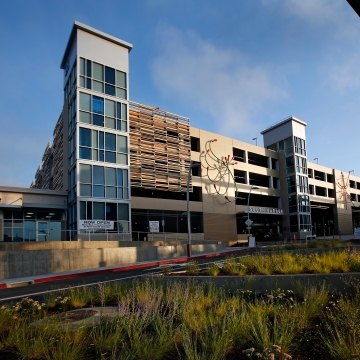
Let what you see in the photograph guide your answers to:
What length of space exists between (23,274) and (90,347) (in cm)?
Result: 1923

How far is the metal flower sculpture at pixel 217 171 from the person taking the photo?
56688 millimetres

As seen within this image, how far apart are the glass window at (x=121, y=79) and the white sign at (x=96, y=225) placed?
13.9 m

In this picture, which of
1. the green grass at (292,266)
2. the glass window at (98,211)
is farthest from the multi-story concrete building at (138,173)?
the green grass at (292,266)

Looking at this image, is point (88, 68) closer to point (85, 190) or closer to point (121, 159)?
point (121, 159)

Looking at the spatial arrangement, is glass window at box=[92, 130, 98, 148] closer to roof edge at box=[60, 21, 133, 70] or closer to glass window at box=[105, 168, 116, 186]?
glass window at box=[105, 168, 116, 186]

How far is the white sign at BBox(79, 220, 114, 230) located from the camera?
3566cm

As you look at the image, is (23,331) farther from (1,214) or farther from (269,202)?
(269,202)

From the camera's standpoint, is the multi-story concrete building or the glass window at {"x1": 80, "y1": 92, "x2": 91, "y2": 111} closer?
the multi-story concrete building

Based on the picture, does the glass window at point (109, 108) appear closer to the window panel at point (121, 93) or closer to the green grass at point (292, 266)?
the window panel at point (121, 93)

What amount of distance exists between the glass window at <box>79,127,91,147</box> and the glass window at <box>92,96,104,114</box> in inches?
88.8

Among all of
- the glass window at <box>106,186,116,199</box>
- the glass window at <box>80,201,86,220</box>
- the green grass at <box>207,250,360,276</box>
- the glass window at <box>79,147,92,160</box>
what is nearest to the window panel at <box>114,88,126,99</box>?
the glass window at <box>79,147,92,160</box>

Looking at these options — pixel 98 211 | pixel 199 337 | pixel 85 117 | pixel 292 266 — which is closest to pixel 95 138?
pixel 85 117

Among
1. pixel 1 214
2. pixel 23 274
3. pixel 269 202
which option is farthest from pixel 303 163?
pixel 23 274

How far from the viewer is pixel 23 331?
5488 mm
